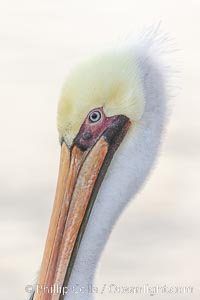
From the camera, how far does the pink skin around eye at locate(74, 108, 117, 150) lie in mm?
2469

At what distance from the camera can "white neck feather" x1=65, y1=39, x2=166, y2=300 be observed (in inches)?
99.0

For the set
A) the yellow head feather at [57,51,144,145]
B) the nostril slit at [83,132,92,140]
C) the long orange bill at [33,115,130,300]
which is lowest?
the long orange bill at [33,115,130,300]

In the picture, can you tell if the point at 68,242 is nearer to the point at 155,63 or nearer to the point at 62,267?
the point at 62,267

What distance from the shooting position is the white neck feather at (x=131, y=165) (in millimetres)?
2516

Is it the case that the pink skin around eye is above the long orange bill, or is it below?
above

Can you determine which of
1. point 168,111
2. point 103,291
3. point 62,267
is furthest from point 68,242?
point 168,111

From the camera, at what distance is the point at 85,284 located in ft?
8.16

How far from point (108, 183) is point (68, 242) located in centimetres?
18

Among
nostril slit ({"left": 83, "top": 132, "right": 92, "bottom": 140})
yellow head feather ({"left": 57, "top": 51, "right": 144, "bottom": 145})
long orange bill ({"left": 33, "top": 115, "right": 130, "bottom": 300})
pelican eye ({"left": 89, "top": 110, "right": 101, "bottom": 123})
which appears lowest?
Answer: long orange bill ({"left": 33, "top": 115, "right": 130, "bottom": 300})

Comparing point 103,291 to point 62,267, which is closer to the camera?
point 62,267

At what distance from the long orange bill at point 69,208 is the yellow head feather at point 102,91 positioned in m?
0.05

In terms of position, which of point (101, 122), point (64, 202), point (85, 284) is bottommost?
point (85, 284)

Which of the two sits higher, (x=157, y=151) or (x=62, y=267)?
(x=157, y=151)

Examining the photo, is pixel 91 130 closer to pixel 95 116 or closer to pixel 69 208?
pixel 95 116
